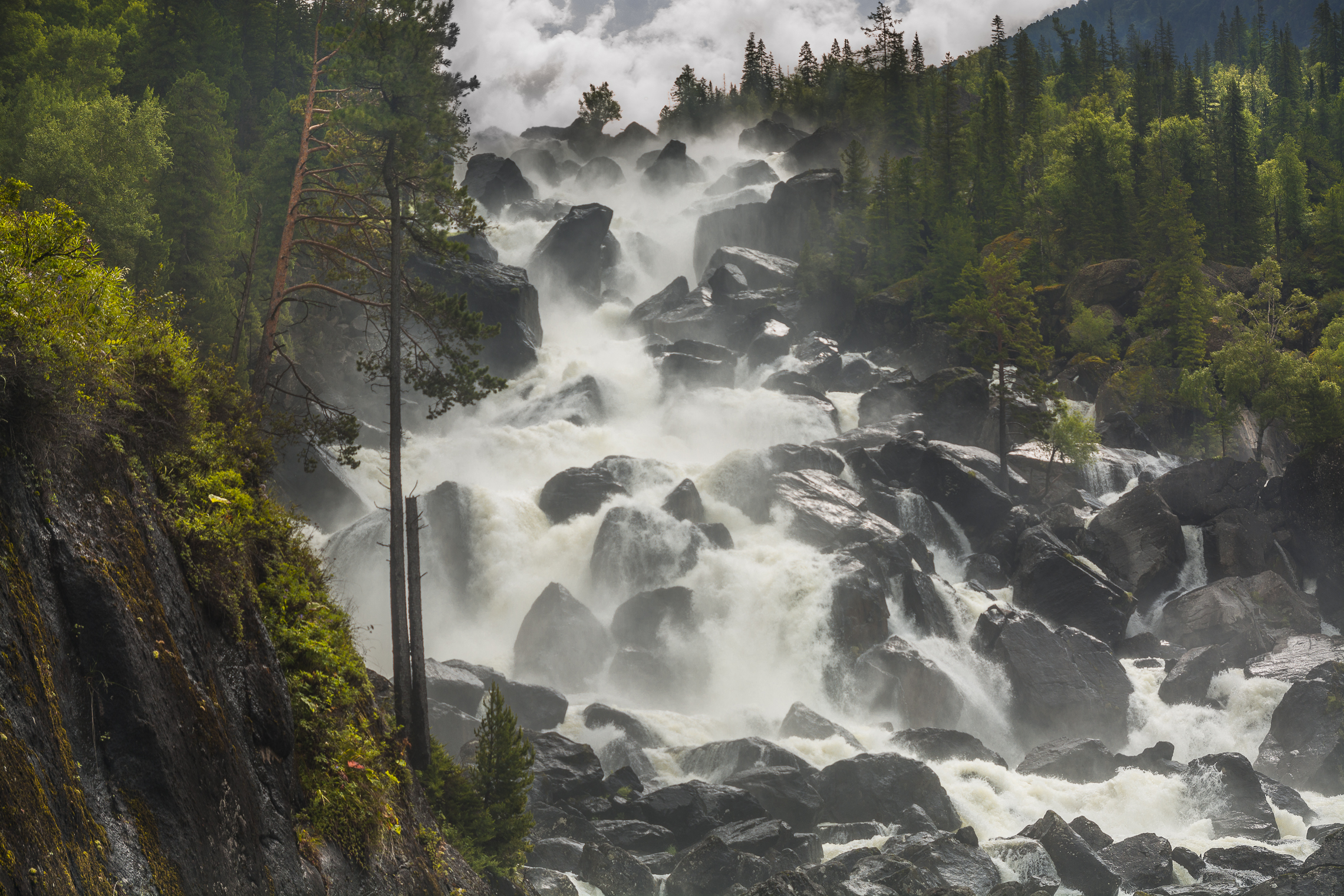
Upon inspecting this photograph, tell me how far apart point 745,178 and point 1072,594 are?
224 feet

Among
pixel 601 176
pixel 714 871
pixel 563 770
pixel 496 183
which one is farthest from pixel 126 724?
pixel 601 176

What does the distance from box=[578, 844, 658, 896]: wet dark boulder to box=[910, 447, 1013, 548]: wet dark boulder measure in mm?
30946

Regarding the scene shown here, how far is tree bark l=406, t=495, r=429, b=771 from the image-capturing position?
1650cm

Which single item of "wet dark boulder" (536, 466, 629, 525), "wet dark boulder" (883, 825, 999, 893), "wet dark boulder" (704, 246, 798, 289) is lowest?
"wet dark boulder" (883, 825, 999, 893)

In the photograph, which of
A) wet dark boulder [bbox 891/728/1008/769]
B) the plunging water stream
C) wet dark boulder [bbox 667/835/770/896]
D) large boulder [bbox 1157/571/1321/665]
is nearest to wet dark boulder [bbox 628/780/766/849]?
wet dark boulder [bbox 667/835/770/896]

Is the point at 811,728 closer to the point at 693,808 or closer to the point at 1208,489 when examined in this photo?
the point at 693,808

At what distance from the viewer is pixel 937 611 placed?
38594 millimetres

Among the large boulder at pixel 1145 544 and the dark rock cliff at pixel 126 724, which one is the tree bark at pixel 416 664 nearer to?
the dark rock cliff at pixel 126 724

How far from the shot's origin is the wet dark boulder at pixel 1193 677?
35.2 m

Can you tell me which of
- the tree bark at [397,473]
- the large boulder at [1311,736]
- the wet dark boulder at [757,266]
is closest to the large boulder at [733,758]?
the tree bark at [397,473]

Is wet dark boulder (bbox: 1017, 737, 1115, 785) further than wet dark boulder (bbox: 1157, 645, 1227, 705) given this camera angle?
No

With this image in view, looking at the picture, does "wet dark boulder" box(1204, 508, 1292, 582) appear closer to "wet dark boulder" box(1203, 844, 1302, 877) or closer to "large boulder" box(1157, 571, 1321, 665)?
"large boulder" box(1157, 571, 1321, 665)

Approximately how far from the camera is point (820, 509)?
136 ft

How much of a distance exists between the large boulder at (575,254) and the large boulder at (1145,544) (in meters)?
45.0
